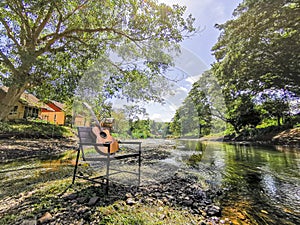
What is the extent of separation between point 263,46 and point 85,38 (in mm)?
10495

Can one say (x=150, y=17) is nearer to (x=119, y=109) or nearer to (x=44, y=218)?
(x=119, y=109)

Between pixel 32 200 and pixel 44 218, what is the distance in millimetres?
510

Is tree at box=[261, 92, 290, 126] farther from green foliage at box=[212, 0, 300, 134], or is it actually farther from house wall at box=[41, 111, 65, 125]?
house wall at box=[41, 111, 65, 125]

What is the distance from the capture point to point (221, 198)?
2.22m

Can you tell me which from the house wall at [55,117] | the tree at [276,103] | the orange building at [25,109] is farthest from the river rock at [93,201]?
the house wall at [55,117]

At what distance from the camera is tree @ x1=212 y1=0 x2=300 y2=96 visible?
770cm

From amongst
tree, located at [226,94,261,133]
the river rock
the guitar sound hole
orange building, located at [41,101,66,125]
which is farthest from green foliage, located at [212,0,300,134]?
orange building, located at [41,101,66,125]

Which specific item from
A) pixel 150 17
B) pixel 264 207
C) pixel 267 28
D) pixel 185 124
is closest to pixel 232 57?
pixel 267 28

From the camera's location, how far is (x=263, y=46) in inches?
372

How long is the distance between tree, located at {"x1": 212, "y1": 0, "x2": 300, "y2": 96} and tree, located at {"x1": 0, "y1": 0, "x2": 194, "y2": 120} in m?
5.69

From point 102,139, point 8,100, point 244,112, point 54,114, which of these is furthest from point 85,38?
point 54,114

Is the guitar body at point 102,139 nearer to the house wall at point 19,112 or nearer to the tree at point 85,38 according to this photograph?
the tree at point 85,38

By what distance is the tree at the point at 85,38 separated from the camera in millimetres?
4520

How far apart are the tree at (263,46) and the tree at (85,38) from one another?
569 centimetres
